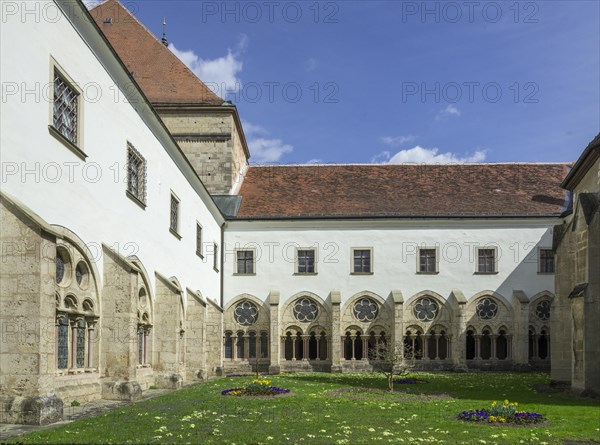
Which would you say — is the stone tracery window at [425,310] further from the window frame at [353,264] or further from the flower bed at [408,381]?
the flower bed at [408,381]

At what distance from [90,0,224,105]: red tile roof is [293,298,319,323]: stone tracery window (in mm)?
10449

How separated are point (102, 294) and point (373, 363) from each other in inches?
755

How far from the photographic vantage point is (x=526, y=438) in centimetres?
1041

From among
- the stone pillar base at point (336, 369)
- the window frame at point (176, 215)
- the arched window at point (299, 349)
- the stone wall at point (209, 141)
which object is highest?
the stone wall at point (209, 141)

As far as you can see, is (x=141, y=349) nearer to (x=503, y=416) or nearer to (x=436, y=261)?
(x=503, y=416)

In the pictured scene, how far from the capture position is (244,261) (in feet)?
107

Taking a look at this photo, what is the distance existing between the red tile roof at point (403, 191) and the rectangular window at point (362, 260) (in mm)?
1787

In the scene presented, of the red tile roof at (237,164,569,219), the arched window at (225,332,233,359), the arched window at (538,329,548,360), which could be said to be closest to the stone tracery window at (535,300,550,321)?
the arched window at (538,329,548,360)

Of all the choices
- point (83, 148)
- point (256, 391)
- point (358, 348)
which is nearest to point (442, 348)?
point (358, 348)

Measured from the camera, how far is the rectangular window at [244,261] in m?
32.7

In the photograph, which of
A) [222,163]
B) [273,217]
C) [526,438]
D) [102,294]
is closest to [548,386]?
[526,438]

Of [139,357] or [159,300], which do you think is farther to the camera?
[159,300]

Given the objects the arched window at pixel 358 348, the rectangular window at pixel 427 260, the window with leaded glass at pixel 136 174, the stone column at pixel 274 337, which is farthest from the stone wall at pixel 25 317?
the rectangular window at pixel 427 260

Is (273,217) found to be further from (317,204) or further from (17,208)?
(17,208)
